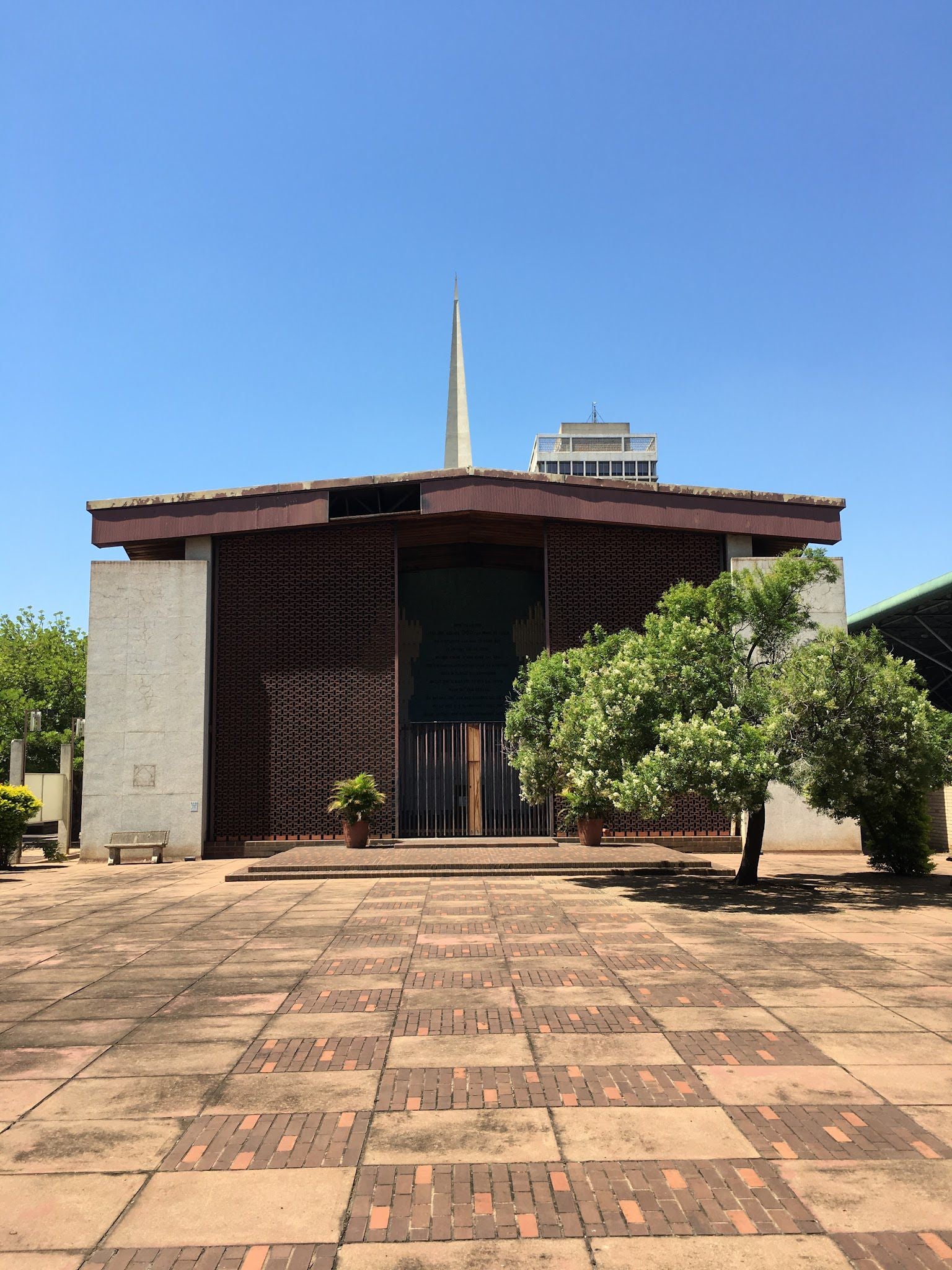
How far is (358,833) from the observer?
21.0m

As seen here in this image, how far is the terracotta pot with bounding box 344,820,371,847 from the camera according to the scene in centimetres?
2103

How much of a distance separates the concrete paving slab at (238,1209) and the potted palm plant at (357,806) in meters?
16.5

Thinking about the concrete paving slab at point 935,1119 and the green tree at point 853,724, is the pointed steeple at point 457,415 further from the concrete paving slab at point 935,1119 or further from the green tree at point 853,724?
the concrete paving slab at point 935,1119

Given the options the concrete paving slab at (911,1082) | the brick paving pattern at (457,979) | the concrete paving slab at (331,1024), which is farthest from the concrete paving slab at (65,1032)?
the concrete paving slab at (911,1082)

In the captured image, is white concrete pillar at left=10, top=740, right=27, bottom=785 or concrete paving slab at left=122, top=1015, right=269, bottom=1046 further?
white concrete pillar at left=10, top=740, right=27, bottom=785

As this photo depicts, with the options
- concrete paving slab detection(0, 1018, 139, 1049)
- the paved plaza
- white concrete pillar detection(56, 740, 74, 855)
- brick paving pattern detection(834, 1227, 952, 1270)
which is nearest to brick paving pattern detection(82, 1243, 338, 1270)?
the paved plaza

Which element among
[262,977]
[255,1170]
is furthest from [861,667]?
[255,1170]

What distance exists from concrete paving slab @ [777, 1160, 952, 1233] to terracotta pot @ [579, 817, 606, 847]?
16.8 metres

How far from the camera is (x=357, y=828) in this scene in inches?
828

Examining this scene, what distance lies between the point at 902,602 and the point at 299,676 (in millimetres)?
23453

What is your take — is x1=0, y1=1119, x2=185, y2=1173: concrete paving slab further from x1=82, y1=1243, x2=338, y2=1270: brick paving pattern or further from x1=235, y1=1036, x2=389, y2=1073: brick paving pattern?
x1=235, y1=1036, x2=389, y2=1073: brick paving pattern

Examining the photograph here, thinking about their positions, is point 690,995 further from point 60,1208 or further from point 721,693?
point 721,693

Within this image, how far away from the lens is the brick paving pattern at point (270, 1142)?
4.61 meters

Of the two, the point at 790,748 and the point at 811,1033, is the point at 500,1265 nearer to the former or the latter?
the point at 811,1033
